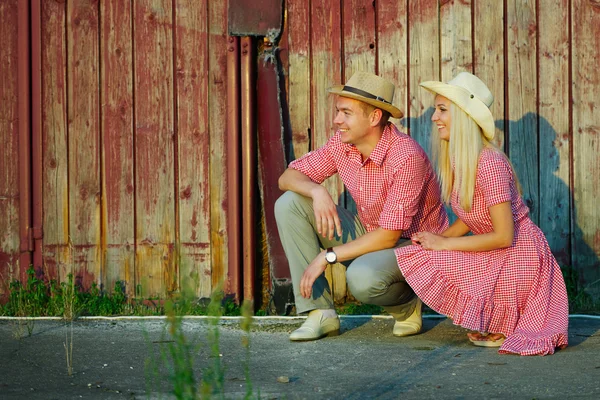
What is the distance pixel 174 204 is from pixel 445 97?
2.24m

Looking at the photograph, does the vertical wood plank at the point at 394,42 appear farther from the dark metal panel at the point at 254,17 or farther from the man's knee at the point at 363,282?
the man's knee at the point at 363,282

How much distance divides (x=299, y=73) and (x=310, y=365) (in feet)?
8.00

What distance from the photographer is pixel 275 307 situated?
19.7ft

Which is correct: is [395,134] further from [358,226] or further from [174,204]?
[174,204]

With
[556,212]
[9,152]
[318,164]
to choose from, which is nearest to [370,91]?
[318,164]

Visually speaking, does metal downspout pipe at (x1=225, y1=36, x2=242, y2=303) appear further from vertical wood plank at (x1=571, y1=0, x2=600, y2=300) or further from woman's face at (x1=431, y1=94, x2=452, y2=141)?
vertical wood plank at (x1=571, y1=0, x2=600, y2=300)

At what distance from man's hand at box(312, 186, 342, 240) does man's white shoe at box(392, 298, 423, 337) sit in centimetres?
63

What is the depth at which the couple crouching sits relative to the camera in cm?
447

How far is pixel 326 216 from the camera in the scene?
480 cm

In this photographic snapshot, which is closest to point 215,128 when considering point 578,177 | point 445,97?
point 445,97

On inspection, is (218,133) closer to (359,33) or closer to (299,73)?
(299,73)

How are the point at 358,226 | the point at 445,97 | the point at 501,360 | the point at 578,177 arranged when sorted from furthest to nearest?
1. the point at 578,177
2. the point at 358,226
3. the point at 445,97
4. the point at 501,360

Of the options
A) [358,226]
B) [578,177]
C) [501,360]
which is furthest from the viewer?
[578,177]

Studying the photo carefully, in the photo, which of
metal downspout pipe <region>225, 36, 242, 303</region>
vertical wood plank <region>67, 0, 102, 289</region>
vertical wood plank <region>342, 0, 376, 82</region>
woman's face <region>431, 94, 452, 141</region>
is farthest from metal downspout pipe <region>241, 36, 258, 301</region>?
woman's face <region>431, 94, 452, 141</region>
